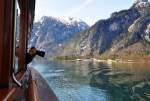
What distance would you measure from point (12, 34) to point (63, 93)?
45.4m

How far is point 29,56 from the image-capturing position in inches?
287

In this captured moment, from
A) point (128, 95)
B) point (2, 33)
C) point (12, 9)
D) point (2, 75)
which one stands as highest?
point (12, 9)

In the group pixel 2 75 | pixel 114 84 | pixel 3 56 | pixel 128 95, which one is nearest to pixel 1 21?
pixel 3 56

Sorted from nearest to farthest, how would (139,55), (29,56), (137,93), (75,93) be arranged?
(29,56) → (75,93) → (137,93) → (139,55)

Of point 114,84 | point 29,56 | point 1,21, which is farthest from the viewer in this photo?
point 114,84

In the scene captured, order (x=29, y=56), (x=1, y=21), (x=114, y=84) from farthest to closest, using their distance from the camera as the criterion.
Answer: (x=114, y=84) < (x=29, y=56) < (x=1, y=21)

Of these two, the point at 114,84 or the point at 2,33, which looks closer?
the point at 2,33

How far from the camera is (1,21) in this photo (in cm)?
250

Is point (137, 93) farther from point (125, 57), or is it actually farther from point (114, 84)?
point (125, 57)

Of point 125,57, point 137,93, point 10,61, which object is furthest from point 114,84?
point 125,57

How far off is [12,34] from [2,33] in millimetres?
153

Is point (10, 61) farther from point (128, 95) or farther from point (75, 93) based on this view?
point (128, 95)

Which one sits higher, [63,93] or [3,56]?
[3,56]

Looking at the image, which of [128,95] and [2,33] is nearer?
[2,33]
